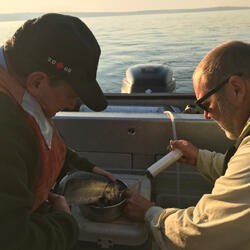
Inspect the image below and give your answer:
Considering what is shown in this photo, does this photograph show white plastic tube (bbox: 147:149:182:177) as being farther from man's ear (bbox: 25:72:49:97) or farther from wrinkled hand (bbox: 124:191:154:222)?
man's ear (bbox: 25:72:49:97)

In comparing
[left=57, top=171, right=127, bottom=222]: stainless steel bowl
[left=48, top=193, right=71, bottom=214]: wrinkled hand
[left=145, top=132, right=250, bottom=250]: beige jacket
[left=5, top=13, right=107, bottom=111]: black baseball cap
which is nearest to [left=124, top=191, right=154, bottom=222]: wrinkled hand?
[left=57, top=171, right=127, bottom=222]: stainless steel bowl

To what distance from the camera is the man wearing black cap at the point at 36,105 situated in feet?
2.67

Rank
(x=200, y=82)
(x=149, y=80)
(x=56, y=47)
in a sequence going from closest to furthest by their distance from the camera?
(x=56, y=47) < (x=200, y=82) < (x=149, y=80)

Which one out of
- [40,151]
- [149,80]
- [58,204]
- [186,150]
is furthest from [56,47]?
[149,80]

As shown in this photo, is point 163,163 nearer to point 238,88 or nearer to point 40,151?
point 238,88

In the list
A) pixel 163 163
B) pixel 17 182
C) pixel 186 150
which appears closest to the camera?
pixel 17 182

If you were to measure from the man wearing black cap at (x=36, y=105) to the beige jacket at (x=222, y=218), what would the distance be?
0.48m

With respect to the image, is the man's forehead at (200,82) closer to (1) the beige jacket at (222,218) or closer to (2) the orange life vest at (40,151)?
(1) the beige jacket at (222,218)

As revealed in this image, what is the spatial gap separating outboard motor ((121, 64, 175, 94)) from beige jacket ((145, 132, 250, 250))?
2589mm

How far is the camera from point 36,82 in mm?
970

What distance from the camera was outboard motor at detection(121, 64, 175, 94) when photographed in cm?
385

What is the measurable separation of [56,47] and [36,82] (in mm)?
140

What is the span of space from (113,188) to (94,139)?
55cm

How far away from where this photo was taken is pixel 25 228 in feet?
2.80
